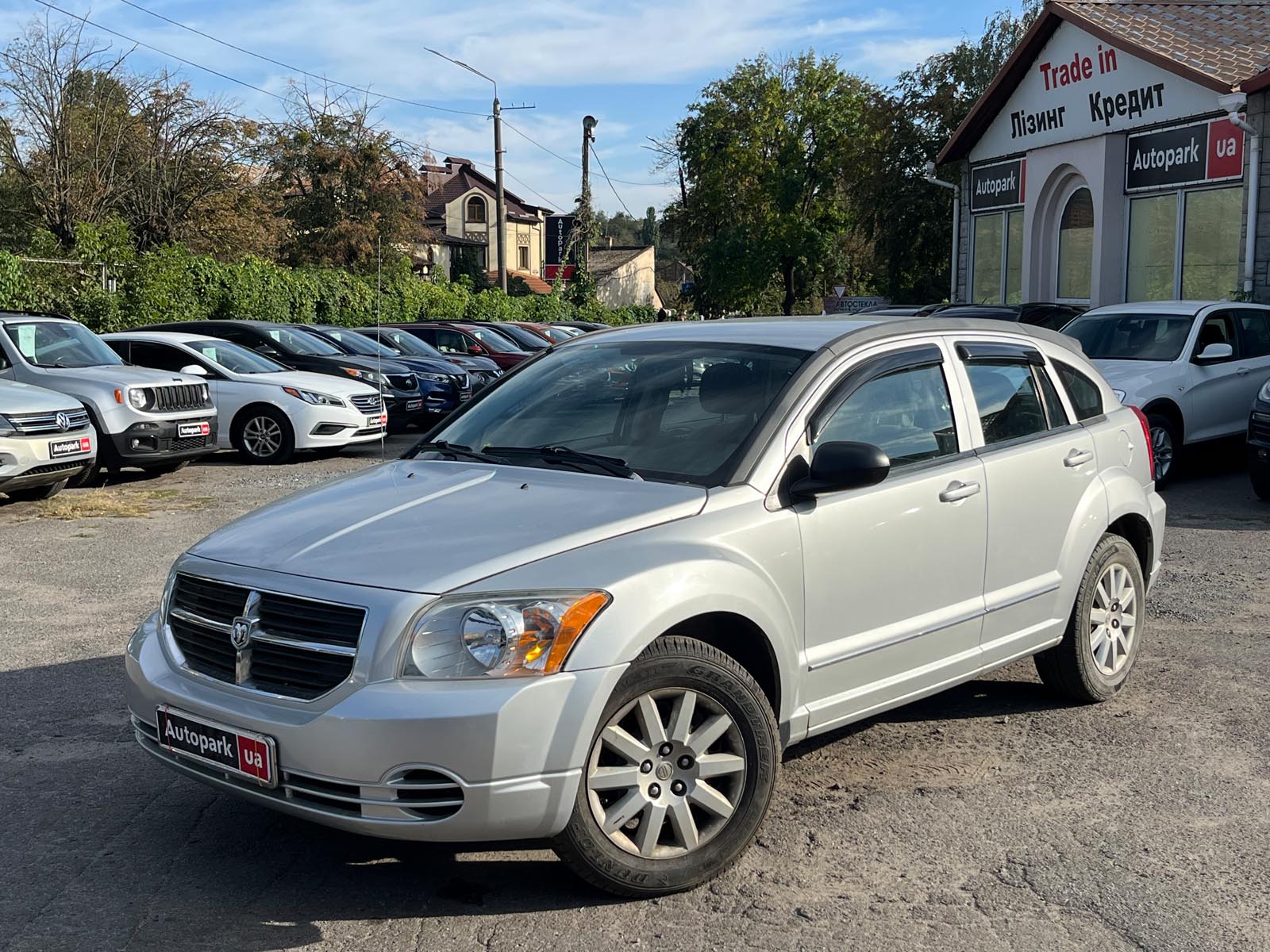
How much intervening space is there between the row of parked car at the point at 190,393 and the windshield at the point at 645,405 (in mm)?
3787

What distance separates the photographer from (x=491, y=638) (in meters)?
3.48

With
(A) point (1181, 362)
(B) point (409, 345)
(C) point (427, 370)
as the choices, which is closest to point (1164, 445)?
(A) point (1181, 362)

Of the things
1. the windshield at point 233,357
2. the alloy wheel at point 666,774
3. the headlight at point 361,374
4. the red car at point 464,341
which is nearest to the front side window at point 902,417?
the alloy wheel at point 666,774

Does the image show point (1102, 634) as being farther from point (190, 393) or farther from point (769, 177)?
point (769, 177)

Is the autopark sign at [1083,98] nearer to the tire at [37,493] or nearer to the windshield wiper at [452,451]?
the tire at [37,493]

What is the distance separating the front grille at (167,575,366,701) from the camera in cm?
355

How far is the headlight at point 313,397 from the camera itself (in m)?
14.9

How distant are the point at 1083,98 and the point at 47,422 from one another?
65.0 feet

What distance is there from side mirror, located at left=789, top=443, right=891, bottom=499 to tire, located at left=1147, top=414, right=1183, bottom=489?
889 centimetres

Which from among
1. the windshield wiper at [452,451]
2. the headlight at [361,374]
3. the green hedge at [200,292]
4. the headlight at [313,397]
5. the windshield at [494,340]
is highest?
the green hedge at [200,292]

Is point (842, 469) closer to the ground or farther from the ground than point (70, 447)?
farther from the ground

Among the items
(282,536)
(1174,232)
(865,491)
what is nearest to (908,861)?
(865,491)

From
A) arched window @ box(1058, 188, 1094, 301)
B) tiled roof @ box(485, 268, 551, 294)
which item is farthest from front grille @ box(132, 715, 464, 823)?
tiled roof @ box(485, 268, 551, 294)

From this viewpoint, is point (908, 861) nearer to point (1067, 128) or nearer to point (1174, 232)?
point (1174, 232)
